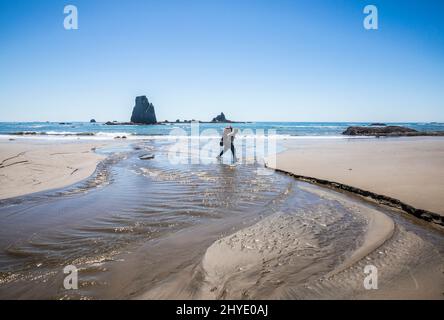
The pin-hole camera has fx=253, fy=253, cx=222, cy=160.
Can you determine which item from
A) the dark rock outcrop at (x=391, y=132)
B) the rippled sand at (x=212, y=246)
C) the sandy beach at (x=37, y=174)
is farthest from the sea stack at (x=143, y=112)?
the rippled sand at (x=212, y=246)

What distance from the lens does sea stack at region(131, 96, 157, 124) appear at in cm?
11044

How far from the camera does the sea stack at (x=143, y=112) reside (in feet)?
362

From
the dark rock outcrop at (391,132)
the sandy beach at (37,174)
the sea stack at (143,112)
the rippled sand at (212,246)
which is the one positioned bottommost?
the rippled sand at (212,246)

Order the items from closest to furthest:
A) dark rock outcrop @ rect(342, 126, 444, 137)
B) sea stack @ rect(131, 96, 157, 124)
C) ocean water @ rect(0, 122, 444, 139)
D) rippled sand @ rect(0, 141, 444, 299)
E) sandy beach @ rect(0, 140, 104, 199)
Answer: rippled sand @ rect(0, 141, 444, 299)
sandy beach @ rect(0, 140, 104, 199)
dark rock outcrop @ rect(342, 126, 444, 137)
ocean water @ rect(0, 122, 444, 139)
sea stack @ rect(131, 96, 157, 124)

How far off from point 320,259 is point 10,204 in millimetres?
6546

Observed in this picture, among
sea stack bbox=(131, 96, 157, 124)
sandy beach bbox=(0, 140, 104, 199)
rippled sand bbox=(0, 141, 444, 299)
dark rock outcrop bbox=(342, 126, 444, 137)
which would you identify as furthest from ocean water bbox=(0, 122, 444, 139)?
sea stack bbox=(131, 96, 157, 124)

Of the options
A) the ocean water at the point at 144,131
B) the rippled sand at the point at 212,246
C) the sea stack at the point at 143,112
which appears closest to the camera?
the rippled sand at the point at 212,246

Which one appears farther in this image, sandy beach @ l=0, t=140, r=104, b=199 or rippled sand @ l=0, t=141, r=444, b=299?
sandy beach @ l=0, t=140, r=104, b=199

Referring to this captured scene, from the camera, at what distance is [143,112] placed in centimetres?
11088

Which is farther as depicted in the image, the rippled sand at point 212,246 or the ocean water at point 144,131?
the ocean water at point 144,131

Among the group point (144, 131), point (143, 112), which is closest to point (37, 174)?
point (144, 131)

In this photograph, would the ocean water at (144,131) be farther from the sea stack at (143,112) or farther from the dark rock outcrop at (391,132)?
the sea stack at (143,112)

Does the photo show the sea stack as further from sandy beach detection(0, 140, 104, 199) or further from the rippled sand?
the rippled sand
